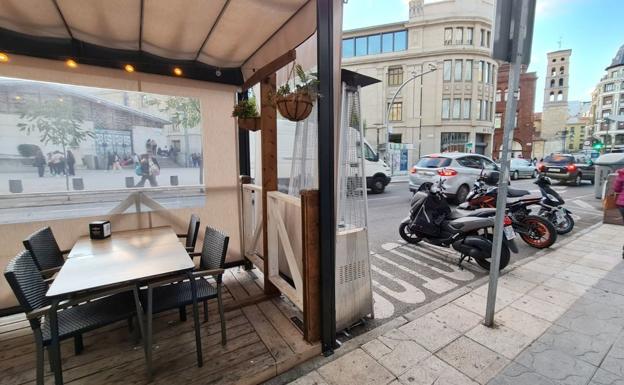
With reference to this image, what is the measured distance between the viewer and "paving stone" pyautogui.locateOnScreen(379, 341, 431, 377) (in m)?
1.96

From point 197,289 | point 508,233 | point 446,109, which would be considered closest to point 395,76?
point 446,109

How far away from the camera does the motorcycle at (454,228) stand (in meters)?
3.44

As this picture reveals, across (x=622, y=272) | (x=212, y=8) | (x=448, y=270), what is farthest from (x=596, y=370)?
(x=212, y=8)

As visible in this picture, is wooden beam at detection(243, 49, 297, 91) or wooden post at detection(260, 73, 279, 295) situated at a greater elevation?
wooden beam at detection(243, 49, 297, 91)

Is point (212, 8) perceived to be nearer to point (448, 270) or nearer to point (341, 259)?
point (341, 259)

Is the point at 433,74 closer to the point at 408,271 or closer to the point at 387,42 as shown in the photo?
the point at 387,42

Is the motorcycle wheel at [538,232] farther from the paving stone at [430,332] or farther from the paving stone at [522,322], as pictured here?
the paving stone at [430,332]

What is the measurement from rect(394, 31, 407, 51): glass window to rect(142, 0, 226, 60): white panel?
26336mm

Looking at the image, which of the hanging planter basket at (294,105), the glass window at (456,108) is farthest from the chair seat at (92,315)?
the glass window at (456,108)

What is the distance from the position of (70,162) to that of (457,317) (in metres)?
3.89

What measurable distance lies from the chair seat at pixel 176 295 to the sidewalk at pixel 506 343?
0.87 metres

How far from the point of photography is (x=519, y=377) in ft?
6.11

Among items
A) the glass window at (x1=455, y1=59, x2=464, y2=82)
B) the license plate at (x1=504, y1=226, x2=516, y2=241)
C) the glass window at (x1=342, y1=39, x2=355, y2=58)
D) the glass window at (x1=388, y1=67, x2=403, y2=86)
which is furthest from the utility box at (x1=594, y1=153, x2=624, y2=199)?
the glass window at (x1=342, y1=39, x2=355, y2=58)

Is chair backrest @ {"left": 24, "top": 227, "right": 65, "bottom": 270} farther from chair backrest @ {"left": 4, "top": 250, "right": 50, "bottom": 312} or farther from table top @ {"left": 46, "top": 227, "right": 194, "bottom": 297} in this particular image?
chair backrest @ {"left": 4, "top": 250, "right": 50, "bottom": 312}
